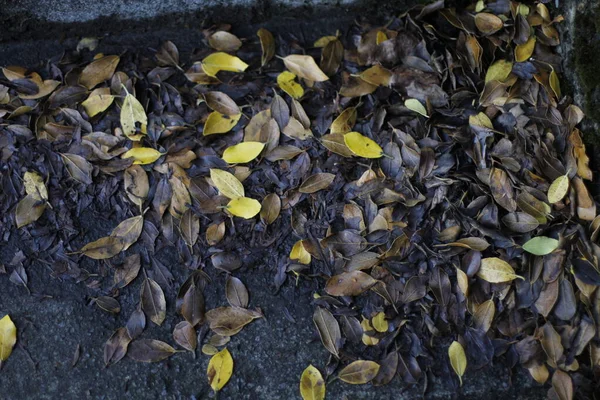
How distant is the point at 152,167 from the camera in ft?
5.57

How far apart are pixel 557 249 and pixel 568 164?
0.78 feet

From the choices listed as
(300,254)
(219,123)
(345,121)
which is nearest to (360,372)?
(300,254)

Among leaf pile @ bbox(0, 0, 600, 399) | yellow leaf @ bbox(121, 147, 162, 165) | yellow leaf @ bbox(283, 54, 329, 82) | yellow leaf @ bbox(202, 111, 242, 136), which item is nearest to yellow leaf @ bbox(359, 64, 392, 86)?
leaf pile @ bbox(0, 0, 600, 399)

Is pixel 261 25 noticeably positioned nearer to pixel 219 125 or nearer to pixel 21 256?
pixel 219 125

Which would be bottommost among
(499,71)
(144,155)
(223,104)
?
(144,155)

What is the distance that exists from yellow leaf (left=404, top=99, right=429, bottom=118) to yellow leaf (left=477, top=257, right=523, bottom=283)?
440 millimetres

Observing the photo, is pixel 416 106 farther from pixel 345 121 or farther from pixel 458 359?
pixel 458 359

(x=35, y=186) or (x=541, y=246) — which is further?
(x=35, y=186)

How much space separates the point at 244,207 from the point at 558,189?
2.81 feet

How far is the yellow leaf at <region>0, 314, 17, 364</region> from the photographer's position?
164 centimetres

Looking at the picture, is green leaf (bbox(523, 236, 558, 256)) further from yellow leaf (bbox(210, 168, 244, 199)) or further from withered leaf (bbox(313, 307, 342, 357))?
yellow leaf (bbox(210, 168, 244, 199))

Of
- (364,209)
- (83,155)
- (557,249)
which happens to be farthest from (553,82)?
(83,155)

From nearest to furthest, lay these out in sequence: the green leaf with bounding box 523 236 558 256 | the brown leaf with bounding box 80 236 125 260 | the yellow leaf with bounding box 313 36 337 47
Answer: the green leaf with bounding box 523 236 558 256 → the brown leaf with bounding box 80 236 125 260 → the yellow leaf with bounding box 313 36 337 47

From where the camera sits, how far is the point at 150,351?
1.64m
